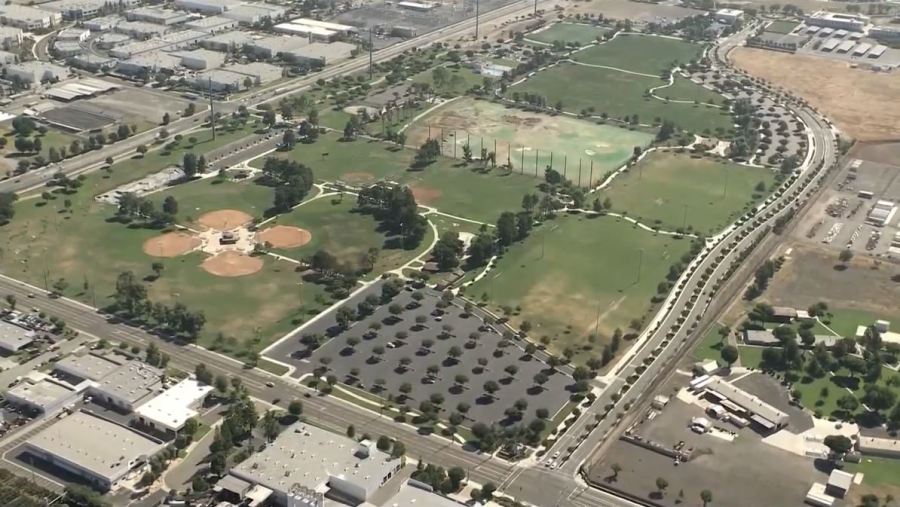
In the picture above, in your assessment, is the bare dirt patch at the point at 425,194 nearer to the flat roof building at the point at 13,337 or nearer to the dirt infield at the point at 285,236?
the dirt infield at the point at 285,236

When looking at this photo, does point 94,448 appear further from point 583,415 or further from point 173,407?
point 583,415

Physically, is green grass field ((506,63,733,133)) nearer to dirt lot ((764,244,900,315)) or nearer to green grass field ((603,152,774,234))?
green grass field ((603,152,774,234))

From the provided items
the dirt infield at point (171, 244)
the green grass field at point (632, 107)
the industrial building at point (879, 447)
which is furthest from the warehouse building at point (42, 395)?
the green grass field at point (632, 107)

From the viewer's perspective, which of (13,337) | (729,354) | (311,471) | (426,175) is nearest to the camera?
(311,471)

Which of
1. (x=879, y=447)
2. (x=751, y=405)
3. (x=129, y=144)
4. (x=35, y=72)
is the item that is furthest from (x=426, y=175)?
(x=35, y=72)

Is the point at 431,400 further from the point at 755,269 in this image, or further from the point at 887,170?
the point at 887,170
